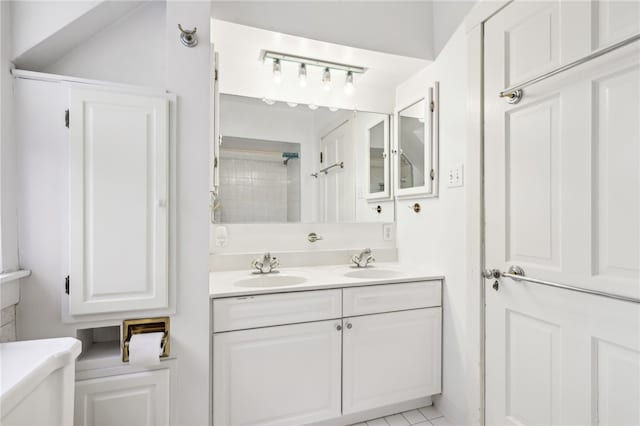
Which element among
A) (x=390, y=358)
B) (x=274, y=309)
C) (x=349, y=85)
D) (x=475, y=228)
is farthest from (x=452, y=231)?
(x=349, y=85)

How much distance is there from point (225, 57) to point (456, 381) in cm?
230

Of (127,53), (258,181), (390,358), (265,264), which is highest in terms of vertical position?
(127,53)

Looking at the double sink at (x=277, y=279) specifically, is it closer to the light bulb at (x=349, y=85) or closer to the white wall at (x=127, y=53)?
the white wall at (x=127, y=53)

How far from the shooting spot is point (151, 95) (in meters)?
1.24

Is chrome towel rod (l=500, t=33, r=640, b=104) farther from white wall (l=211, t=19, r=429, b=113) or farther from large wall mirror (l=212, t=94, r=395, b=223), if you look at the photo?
large wall mirror (l=212, t=94, r=395, b=223)

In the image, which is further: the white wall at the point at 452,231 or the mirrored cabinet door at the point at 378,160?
the mirrored cabinet door at the point at 378,160

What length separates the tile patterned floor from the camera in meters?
1.70

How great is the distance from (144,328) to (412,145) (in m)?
1.85

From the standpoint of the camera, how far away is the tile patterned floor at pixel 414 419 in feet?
5.58

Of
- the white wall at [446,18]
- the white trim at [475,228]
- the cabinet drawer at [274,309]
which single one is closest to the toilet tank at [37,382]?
the cabinet drawer at [274,309]

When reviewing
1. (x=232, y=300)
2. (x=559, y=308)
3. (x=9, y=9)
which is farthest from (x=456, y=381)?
(x=9, y=9)

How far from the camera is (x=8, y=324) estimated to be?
3.62ft

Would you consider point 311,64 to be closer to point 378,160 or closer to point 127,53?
point 378,160

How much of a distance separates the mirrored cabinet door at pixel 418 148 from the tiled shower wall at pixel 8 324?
1.99 m
